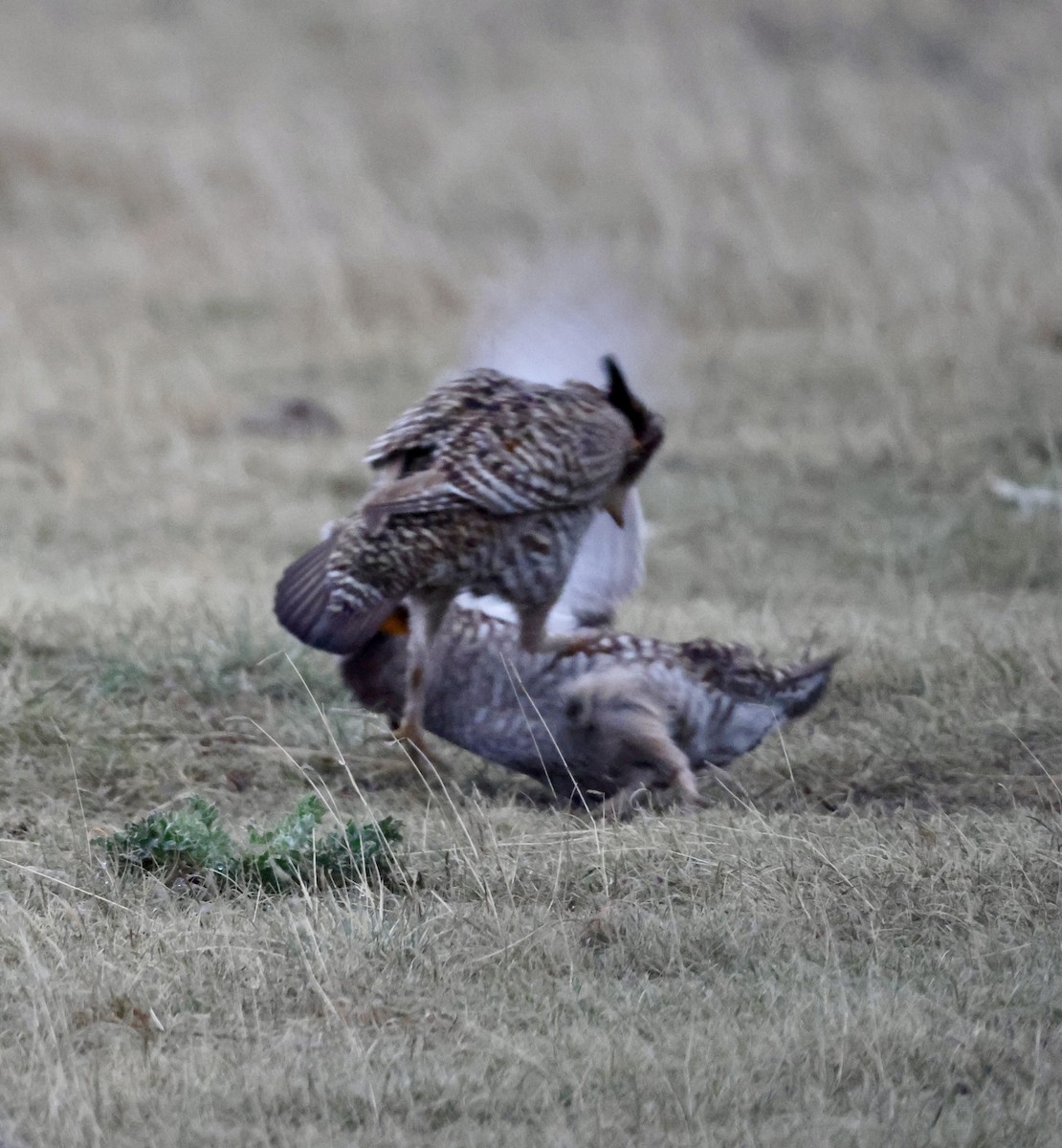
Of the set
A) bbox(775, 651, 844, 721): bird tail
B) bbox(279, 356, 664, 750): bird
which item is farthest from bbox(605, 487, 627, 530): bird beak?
bbox(775, 651, 844, 721): bird tail

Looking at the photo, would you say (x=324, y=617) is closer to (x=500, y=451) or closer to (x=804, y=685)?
(x=500, y=451)

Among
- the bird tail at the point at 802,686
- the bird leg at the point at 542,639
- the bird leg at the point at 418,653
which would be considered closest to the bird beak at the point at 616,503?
the bird leg at the point at 542,639

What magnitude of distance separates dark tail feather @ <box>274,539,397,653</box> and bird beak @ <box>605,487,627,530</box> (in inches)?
28.7

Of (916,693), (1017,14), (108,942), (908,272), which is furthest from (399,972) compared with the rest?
(1017,14)

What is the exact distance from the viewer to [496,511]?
4.75 meters

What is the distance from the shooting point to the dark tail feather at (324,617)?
4.76 metres

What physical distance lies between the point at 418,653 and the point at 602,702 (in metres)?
0.52

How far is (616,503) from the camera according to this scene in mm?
5188

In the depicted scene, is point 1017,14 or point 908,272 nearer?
point 908,272

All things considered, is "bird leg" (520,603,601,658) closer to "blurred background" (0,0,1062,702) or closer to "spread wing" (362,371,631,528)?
"spread wing" (362,371,631,528)

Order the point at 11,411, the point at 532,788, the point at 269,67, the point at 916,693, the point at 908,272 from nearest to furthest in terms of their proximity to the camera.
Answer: the point at 532,788, the point at 916,693, the point at 11,411, the point at 908,272, the point at 269,67

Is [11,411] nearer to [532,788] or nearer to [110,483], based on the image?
[110,483]

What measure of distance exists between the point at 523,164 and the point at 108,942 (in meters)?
13.4

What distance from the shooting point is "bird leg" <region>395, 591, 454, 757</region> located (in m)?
4.96
